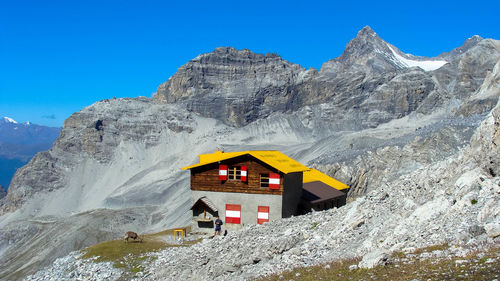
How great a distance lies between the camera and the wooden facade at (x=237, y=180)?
1591 inches

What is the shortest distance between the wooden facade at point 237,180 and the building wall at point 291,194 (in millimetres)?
1097

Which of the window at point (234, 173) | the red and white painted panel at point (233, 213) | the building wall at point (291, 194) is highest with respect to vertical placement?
the window at point (234, 173)

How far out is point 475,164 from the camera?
72.4 feet

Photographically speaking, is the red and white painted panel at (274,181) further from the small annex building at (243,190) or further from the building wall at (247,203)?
the building wall at (247,203)

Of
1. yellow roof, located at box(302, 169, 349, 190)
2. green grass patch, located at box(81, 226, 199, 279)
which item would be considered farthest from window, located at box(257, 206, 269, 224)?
yellow roof, located at box(302, 169, 349, 190)

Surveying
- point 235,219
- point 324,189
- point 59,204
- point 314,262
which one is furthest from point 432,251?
point 59,204

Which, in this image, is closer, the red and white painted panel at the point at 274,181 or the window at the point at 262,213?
the window at the point at 262,213

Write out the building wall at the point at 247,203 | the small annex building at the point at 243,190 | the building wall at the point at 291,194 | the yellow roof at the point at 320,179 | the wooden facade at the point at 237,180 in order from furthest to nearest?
the yellow roof at the point at 320,179 → the building wall at the point at 291,194 → the wooden facade at the point at 237,180 → the small annex building at the point at 243,190 → the building wall at the point at 247,203

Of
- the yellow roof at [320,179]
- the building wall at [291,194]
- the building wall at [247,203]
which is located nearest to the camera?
the building wall at [247,203]

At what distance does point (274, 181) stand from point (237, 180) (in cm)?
328

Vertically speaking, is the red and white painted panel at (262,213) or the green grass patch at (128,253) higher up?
the red and white painted panel at (262,213)

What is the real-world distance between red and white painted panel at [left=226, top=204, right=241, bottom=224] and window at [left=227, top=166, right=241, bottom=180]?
2437 mm

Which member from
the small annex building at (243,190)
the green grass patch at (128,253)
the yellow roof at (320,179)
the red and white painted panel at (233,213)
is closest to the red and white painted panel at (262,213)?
the small annex building at (243,190)

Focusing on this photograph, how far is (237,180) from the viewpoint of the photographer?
135 feet
